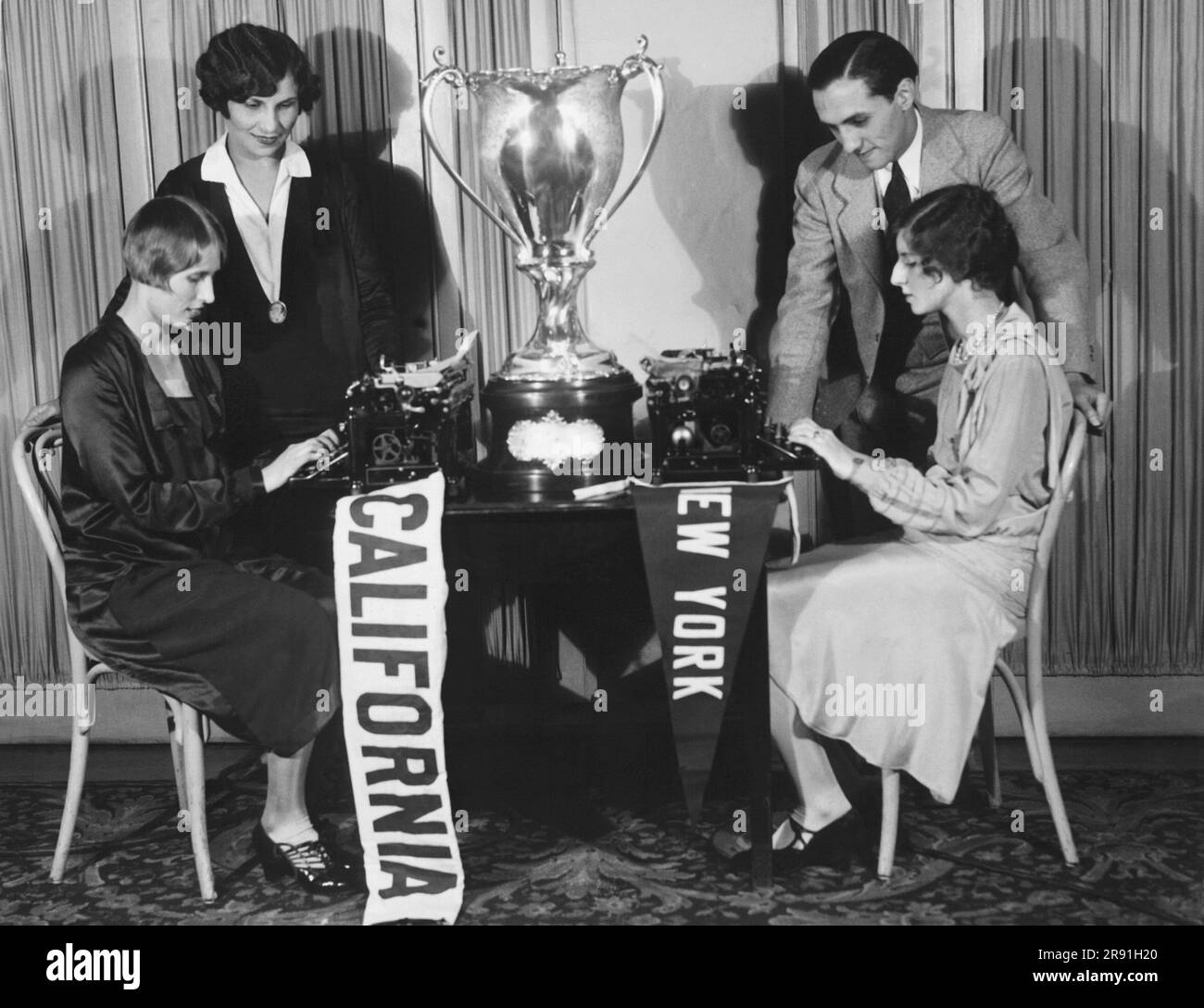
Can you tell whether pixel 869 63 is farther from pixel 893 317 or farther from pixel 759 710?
pixel 759 710

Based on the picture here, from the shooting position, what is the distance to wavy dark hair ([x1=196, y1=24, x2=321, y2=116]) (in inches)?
123

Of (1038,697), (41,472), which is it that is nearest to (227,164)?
(41,472)

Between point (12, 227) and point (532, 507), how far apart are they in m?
1.96

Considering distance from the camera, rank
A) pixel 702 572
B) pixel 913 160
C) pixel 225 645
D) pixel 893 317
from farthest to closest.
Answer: pixel 893 317 → pixel 913 160 → pixel 225 645 → pixel 702 572

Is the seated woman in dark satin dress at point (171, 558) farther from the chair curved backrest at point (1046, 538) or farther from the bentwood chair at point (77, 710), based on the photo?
the chair curved backrest at point (1046, 538)

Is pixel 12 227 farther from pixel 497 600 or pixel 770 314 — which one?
pixel 770 314

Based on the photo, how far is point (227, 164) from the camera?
10.8 feet

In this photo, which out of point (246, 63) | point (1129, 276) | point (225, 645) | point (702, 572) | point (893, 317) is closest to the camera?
point (702, 572)

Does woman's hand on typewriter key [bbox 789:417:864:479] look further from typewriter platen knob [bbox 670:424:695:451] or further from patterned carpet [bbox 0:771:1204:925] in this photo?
patterned carpet [bbox 0:771:1204:925]

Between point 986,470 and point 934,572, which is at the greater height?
point 986,470

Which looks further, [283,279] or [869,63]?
[283,279]

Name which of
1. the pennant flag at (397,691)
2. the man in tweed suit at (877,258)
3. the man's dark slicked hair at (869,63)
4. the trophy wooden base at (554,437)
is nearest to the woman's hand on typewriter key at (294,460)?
the pennant flag at (397,691)

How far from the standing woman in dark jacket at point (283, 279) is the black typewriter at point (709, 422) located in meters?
0.89

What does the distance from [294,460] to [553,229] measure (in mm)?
750
